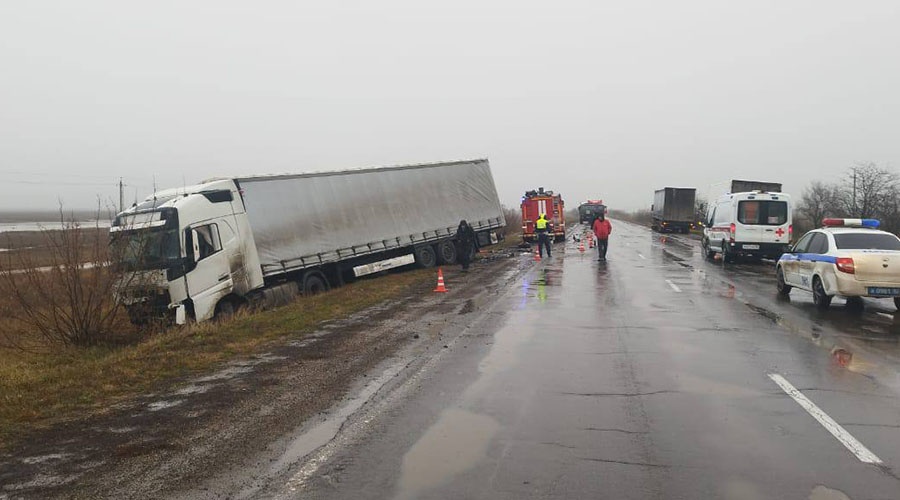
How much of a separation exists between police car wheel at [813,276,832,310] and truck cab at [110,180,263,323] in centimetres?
1242

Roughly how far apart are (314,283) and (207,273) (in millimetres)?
4510

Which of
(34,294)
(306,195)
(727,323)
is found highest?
(306,195)

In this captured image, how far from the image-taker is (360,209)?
1958 centimetres

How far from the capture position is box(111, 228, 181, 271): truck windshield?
11.6 metres

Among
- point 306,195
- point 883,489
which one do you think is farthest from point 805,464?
point 306,195

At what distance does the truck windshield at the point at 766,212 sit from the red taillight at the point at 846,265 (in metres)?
10.9

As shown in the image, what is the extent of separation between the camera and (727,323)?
10.5m

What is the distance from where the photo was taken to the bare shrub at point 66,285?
1089 centimetres

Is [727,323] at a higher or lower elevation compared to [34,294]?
lower

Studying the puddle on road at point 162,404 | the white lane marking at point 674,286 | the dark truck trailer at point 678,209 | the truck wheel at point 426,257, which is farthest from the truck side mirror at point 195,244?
the dark truck trailer at point 678,209

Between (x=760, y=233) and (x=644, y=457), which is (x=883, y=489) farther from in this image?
(x=760, y=233)

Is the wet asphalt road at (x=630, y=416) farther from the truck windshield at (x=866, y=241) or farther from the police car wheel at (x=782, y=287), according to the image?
the police car wheel at (x=782, y=287)

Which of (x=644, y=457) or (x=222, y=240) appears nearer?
(x=644, y=457)

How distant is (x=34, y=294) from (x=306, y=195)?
7553 millimetres
